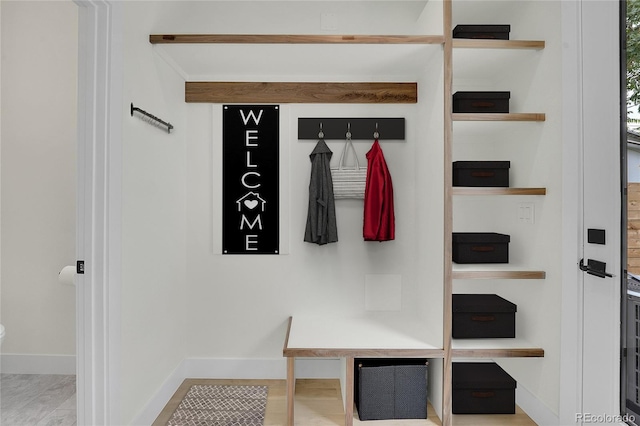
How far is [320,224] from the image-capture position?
8.93ft

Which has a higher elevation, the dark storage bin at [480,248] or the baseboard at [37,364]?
the dark storage bin at [480,248]

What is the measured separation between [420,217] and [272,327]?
1219mm

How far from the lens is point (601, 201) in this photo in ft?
6.05

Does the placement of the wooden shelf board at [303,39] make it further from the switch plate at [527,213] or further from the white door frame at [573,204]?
the switch plate at [527,213]

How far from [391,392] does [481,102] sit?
64.6 inches

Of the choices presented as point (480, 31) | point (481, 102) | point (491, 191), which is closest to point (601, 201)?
point (491, 191)

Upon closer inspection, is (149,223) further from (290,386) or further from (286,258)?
(290,386)

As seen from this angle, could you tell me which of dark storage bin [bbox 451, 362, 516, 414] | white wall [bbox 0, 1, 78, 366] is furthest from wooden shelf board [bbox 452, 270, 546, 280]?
white wall [bbox 0, 1, 78, 366]

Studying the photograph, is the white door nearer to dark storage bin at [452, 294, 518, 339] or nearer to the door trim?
the door trim

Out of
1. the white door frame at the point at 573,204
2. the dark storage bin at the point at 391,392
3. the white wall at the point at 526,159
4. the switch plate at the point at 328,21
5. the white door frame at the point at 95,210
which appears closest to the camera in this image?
the white door frame at the point at 95,210

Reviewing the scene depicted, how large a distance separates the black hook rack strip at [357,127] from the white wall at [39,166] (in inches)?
64.7

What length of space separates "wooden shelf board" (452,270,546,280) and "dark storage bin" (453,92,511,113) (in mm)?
875

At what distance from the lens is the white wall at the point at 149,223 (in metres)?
1.96

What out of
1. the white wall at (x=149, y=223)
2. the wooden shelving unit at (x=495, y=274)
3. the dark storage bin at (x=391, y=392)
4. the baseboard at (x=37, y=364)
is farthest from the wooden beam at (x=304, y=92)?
the baseboard at (x=37, y=364)
